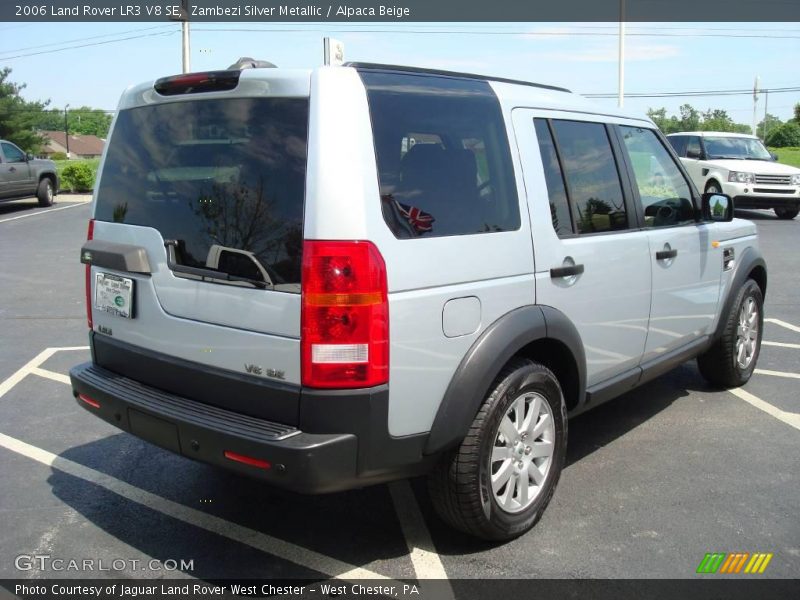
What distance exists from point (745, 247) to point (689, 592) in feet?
10.1

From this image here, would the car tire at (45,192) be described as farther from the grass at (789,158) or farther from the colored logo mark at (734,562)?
the grass at (789,158)

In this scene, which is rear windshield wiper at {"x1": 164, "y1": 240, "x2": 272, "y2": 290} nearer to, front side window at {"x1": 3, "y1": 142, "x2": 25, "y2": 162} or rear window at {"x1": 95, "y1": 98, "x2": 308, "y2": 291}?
rear window at {"x1": 95, "y1": 98, "x2": 308, "y2": 291}

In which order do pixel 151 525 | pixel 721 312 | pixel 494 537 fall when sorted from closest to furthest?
pixel 494 537 < pixel 151 525 < pixel 721 312

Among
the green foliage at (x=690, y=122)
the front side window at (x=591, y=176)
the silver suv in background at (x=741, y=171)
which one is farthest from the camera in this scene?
the green foliage at (x=690, y=122)

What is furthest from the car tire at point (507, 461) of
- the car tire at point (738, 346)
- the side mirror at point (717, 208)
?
the car tire at point (738, 346)

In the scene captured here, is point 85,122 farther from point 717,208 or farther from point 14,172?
point 717,208

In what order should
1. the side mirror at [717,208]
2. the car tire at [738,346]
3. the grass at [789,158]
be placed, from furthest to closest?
the grass at [789,158]
the car tire at [738,346]
the side mirror at [717,208]

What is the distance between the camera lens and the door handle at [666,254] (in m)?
4.19

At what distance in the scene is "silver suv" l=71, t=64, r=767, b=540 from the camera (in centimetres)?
266

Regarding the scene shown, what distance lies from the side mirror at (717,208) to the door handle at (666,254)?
625 mm

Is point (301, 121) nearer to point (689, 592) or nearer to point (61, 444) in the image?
point (689, 592)

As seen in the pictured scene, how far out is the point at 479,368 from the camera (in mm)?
2973

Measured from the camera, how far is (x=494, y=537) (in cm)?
323

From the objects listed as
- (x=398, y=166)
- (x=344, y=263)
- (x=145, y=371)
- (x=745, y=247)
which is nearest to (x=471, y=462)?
(x=344, y=263)
